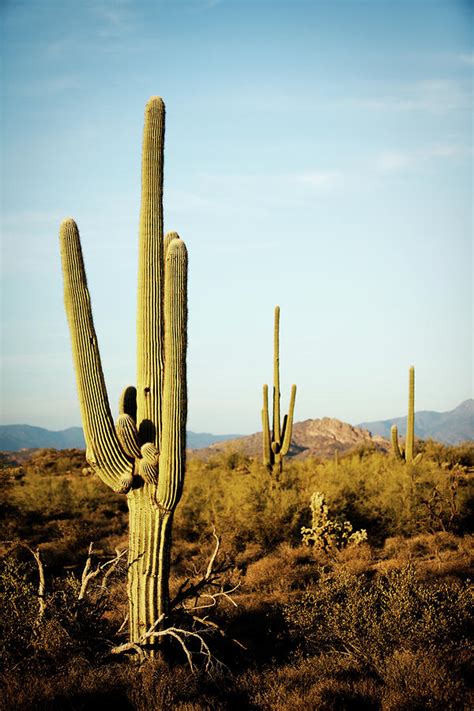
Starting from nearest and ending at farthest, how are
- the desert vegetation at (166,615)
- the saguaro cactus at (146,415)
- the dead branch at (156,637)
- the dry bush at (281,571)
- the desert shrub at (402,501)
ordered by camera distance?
the desert vegetation at (166,615) < the dead branch at (156,637) < the saguaro cactus at (146,415) < the dry bush at (281,571) < the desert shrub at (402,501)

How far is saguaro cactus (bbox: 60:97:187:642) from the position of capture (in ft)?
23.4

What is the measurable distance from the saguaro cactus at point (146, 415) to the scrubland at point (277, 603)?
1.86 ft

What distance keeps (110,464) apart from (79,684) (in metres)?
2.24

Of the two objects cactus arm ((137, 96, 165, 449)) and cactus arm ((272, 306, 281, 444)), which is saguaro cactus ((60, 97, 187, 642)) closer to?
cactus arm ((137, 96, 165, 449))

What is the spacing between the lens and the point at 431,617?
7.30 metres

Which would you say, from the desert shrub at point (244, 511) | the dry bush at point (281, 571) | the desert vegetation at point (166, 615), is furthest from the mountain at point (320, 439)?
the desert vegetation at point (166, 615)

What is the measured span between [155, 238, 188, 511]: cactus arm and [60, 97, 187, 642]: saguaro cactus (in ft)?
0.04

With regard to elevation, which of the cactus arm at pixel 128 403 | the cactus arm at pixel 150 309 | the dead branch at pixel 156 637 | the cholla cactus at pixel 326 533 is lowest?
the cholla cactus at pixel 326 533

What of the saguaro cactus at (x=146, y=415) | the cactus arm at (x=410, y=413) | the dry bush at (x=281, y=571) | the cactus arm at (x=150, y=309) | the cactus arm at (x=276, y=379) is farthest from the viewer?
the cactus arm at (x=410, y=413)

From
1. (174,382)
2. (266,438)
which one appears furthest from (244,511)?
(174,382)

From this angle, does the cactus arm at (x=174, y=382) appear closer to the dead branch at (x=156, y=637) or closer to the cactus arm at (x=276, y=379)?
the dead branch at (x=156, y=637)

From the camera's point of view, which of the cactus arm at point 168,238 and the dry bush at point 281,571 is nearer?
the cactus arm at point 168,238

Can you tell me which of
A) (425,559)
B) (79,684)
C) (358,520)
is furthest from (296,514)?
(79,684)

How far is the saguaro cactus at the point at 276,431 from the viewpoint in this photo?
57.9 ft
